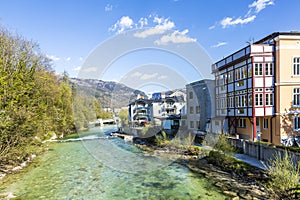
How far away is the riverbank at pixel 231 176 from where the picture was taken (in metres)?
9.54

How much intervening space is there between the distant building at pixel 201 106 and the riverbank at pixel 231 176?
7.51m

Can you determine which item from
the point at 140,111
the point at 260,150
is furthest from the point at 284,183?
the point at 140,111

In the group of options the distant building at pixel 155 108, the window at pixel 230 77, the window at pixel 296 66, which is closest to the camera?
the window at pixel 296 66

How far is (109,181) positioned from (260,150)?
10077 millimetres

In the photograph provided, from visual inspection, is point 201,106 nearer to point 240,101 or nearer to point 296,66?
point 240,101

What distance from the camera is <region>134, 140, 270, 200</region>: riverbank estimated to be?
9.54 m

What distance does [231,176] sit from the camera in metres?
11.9

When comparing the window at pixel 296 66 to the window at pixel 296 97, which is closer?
the window at pixel 296 66

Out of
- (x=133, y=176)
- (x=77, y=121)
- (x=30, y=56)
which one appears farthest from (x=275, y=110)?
(x=77, y=121)

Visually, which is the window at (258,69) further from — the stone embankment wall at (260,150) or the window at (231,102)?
the stone embankment wall at (260,150)

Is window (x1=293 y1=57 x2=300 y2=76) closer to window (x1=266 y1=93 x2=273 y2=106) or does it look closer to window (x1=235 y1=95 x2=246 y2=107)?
window (x1=266 y1=93 x2=273 y2=106)

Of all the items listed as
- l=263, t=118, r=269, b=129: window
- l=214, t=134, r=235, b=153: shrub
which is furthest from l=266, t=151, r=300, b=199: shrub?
l=263, t=118, r=269, b=129: window

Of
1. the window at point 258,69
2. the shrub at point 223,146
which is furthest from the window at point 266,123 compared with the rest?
the shrub at point 223,146

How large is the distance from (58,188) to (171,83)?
1203cm
